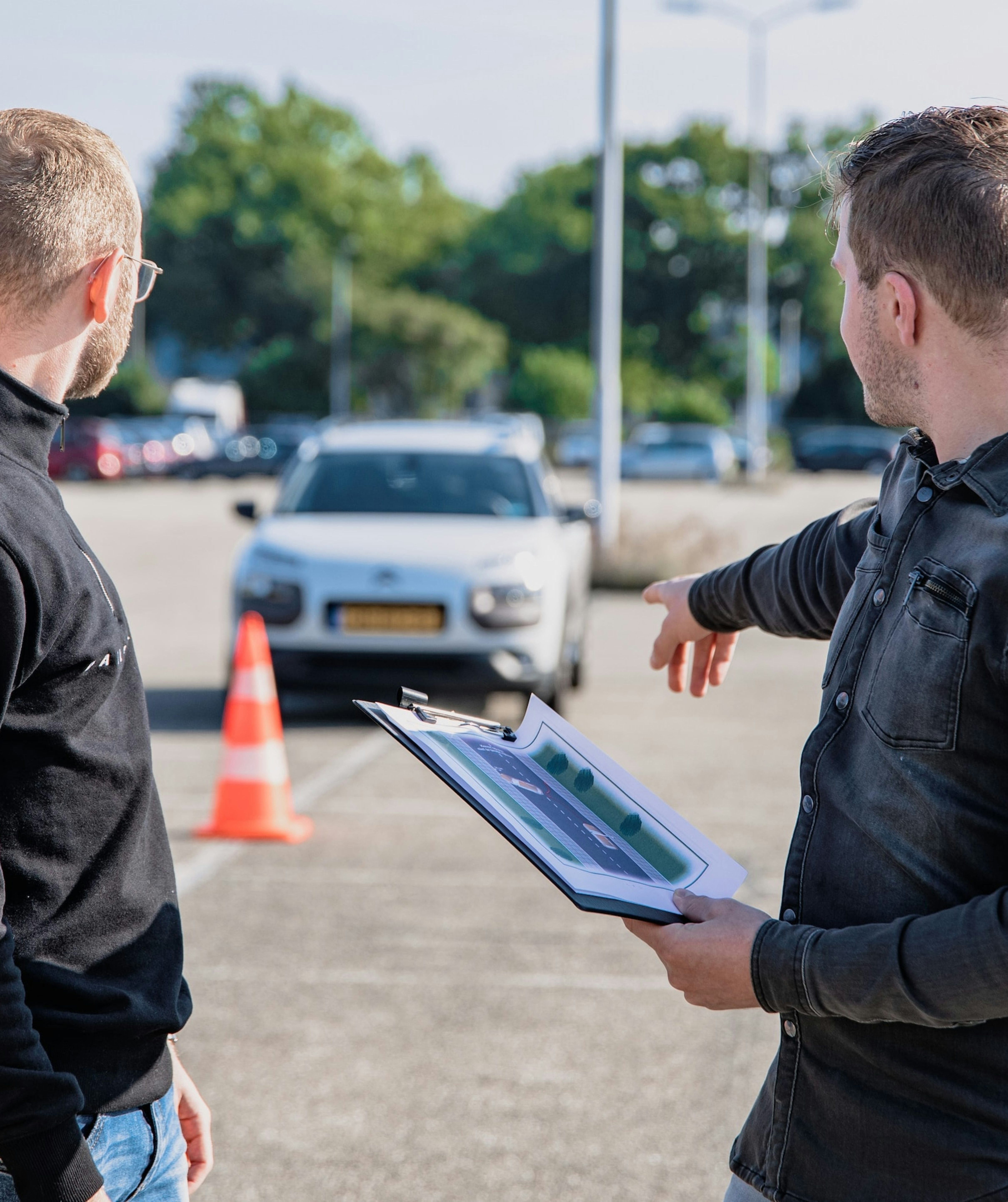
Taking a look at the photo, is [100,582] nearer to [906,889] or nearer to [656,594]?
[906,889]

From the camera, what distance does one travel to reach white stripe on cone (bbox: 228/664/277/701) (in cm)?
646

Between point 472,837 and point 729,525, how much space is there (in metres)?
20.9

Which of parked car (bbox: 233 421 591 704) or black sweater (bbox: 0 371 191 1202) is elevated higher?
black sweater (bbox: 0 371 191 1202)

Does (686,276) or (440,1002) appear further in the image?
(686,276)

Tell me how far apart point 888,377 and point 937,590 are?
27 cm

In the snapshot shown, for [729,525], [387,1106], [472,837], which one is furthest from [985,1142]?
[729,525]

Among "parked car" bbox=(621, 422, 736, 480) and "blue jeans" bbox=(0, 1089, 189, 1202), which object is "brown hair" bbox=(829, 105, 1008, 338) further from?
"parked car" bbox=(621, 422, 736, 480)

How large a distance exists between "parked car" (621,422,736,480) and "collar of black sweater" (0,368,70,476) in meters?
42.0

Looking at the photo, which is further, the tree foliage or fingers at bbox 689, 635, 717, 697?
the tree foliage

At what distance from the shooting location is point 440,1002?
14.9 feet

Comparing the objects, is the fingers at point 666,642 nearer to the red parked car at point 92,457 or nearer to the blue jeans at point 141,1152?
the blue jeans at point 141,1152

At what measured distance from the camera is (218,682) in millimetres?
10367

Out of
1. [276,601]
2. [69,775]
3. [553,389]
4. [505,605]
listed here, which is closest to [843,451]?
[553,389]

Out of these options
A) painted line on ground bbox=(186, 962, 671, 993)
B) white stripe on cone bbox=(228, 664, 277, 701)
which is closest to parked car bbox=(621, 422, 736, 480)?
white stripe on cone bbox=(228, 664, 277, 701)
